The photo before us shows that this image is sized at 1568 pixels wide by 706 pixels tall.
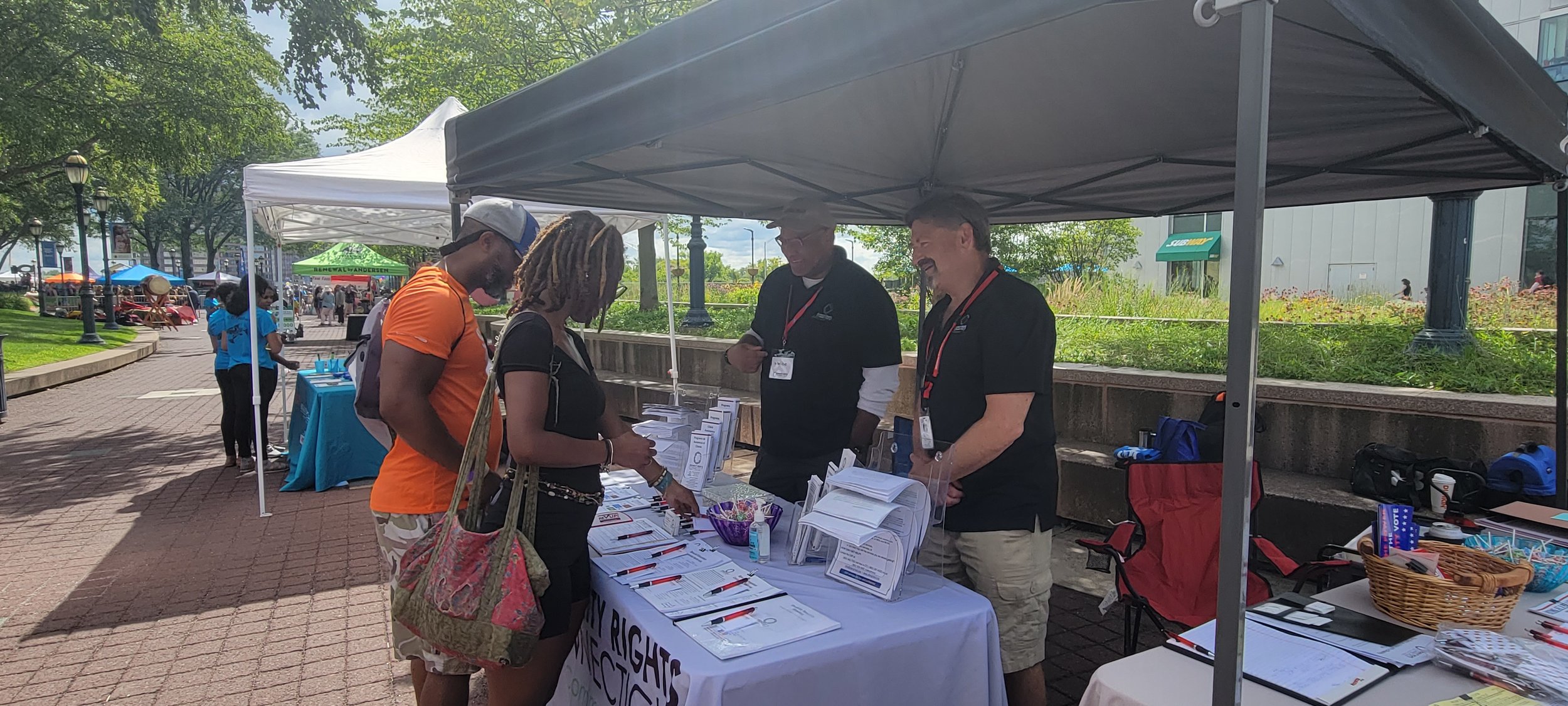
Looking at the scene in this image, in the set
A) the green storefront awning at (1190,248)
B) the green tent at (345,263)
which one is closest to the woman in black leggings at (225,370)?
the green tent at (345,263)

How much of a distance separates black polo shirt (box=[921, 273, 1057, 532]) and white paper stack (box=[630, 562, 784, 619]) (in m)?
0.62

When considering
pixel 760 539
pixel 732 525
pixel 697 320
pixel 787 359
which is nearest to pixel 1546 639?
pixel 760 539

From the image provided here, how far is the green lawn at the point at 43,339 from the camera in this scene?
46.2 ft

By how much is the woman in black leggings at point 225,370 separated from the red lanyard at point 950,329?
6.14 metres

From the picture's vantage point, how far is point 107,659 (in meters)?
3.40

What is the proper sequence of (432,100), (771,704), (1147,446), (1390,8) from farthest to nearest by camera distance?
(432,100), (1147,446), (771,704), (1390,8)

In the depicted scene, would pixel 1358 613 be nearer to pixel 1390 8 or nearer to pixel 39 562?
pixel 1390 8

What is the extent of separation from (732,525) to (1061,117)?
1.94 m

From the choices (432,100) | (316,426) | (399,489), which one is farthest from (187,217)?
(399,489)

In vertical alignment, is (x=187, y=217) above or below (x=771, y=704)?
above

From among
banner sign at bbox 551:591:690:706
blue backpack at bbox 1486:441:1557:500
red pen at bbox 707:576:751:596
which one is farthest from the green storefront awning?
banner sign at bbox 551:591:690:706

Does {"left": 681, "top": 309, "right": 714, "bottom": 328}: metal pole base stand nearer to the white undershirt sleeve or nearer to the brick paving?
the brick paving

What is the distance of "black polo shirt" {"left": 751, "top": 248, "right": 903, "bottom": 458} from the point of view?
2.89 m

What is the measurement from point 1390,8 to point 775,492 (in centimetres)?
227
